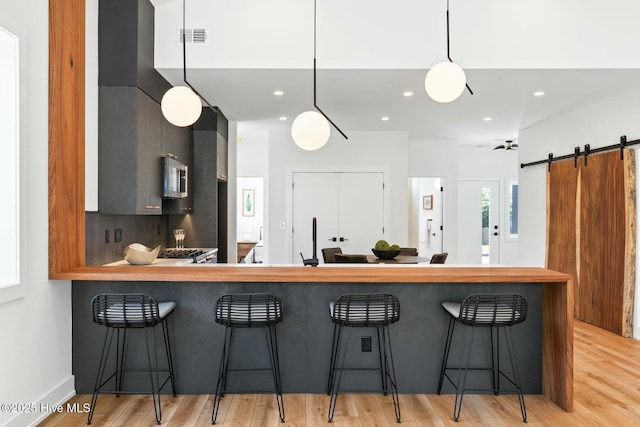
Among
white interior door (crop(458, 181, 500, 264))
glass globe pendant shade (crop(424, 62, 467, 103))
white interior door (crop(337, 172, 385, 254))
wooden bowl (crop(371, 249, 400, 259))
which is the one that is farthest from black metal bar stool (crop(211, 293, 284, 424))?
white interior door (crop(458, 181, 500, 264))

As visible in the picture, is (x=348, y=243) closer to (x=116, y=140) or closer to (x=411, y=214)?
(x=411, y=214)

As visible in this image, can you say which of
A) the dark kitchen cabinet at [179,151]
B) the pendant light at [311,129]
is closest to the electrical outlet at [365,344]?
the pendant light at [311,129]

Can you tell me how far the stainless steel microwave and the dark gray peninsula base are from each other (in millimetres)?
1430

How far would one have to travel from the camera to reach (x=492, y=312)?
8.77 ft

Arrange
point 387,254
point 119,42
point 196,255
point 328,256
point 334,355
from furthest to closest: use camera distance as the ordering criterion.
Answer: point 328,256, point 387,254, point 196,255, point 119,42, point 334,355

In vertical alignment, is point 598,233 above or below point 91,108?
below

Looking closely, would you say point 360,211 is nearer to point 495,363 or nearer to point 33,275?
point 495,363

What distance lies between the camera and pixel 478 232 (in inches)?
344

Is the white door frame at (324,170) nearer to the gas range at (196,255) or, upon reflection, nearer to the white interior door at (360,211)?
the white interior door at (360,211)

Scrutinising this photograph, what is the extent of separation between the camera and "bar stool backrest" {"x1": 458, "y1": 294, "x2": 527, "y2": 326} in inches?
105

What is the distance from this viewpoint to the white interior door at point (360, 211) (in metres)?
6.89

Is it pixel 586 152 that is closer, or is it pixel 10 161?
pixel 10 161

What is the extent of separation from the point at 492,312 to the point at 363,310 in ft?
2.63

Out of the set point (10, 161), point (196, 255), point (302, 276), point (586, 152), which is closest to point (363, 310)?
point (302, 276)
